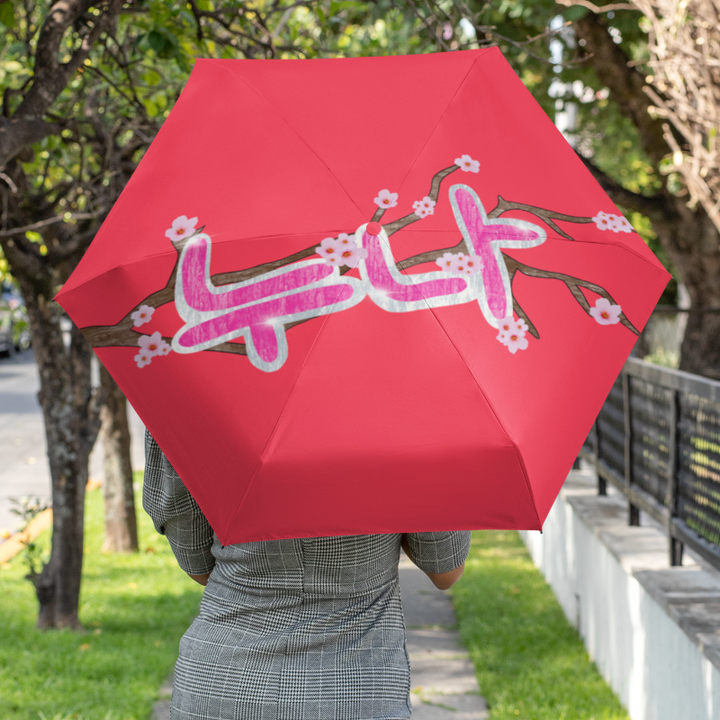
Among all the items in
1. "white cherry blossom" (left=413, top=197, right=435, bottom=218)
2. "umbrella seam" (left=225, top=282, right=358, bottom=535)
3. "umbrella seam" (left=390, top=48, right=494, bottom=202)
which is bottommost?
"umbrella seam" (left=225, top=282, right=358, bottom=535)

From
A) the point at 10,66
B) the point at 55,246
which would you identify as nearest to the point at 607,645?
the point at 55,246

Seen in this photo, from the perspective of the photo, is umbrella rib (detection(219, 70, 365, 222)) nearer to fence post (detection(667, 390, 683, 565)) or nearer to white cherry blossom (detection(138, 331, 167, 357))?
white cherry blossom (detection(138, 331, 167, 357))

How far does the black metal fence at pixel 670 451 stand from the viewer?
3.73 meters

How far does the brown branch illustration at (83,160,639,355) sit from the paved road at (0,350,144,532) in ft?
18.0

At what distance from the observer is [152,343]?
169 centimetres

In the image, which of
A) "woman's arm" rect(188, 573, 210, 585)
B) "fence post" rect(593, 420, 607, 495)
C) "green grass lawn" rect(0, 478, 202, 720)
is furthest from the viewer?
"fence post" rect(593, 420, 607, 495)

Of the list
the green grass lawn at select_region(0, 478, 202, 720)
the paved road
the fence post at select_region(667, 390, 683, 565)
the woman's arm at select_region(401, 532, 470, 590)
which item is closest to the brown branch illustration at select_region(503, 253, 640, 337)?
the woman's arm at select_region(401, 532, 470, 590)

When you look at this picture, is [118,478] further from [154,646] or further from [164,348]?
[164,348]

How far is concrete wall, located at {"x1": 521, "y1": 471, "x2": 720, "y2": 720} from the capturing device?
10.8 ft

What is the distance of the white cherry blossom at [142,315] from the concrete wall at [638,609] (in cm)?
235

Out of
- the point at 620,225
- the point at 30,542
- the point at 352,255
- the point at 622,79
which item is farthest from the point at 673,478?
the point at 622,79

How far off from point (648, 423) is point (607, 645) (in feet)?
3.97

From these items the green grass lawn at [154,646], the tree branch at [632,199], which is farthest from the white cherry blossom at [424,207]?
the tree branch at [632,199]

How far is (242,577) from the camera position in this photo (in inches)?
72.1
